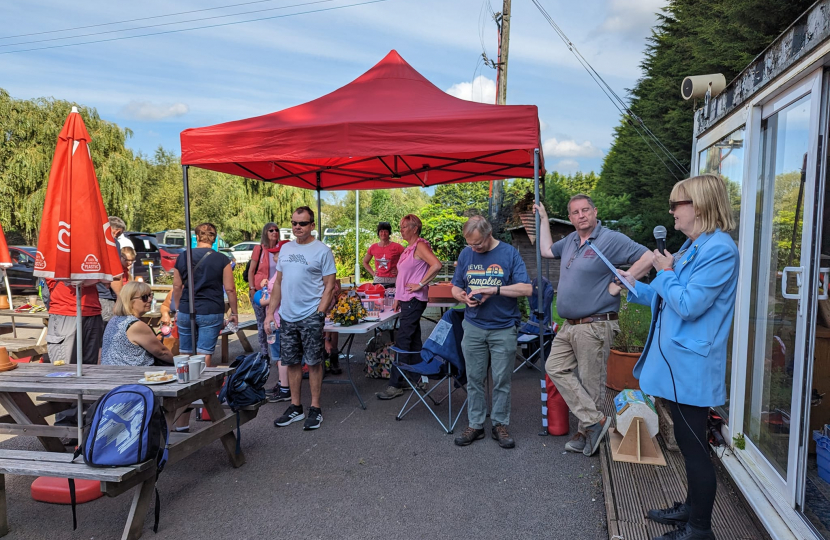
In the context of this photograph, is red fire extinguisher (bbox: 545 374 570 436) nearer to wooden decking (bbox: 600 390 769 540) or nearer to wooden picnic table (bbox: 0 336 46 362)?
wooden decking (bbox: 600 390 769 540)

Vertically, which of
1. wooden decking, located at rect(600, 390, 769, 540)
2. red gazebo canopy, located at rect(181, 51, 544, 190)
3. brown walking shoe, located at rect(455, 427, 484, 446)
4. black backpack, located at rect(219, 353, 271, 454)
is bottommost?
brown walking shoe, located at rect(455, 427, 484, 446)

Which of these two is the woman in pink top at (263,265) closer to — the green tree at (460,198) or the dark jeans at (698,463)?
Answer: the dark jeans at (698,463)

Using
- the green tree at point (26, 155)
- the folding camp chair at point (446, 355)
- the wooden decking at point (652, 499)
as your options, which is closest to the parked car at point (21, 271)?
the green tree at point (26, 155)

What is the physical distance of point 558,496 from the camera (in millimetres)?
3344

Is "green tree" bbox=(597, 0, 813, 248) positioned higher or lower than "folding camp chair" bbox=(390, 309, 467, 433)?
higher

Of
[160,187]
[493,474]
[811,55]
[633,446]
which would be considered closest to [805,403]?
[633,446]

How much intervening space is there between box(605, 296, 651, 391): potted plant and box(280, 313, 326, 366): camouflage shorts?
2699 millimetres

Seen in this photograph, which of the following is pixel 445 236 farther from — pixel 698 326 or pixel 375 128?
pixel 698 326

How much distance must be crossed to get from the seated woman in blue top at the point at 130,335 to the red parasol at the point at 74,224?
40 centimetres

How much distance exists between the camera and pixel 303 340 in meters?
4.57

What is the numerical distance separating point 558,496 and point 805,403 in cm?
146

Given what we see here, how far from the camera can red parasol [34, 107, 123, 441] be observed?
130 inches

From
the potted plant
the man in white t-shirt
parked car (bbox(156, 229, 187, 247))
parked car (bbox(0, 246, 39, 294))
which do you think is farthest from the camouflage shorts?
parked car (bbox(156, 229, 187, 247))

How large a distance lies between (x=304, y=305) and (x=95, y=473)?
209 cm
